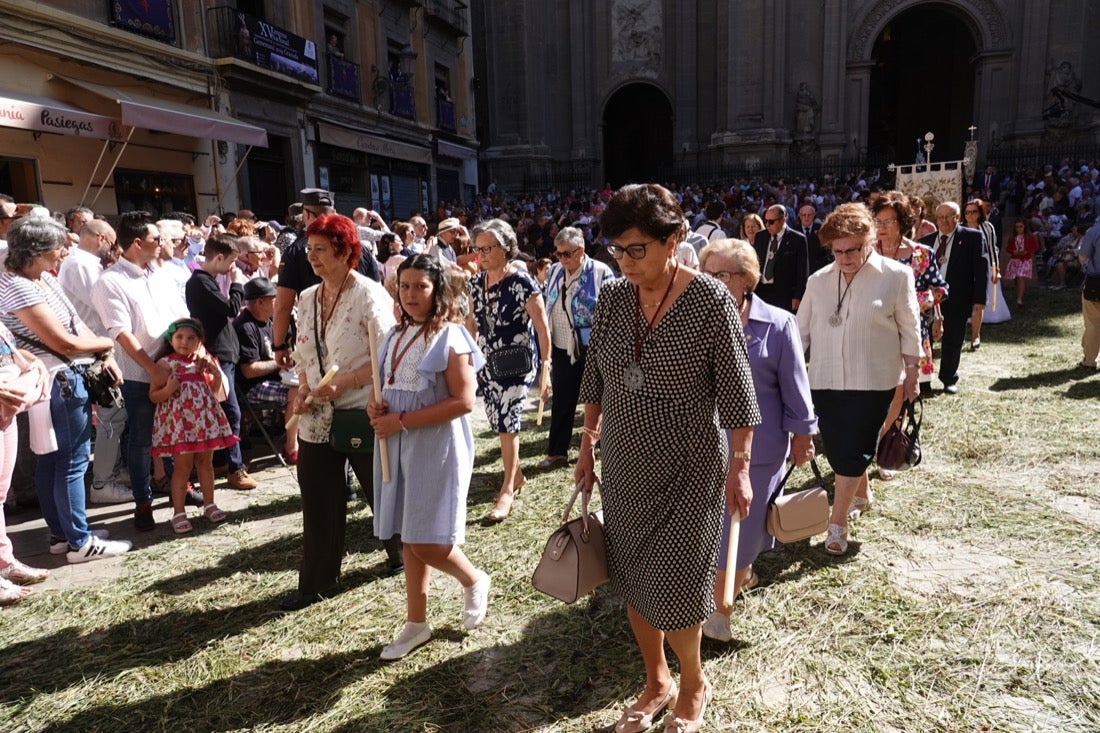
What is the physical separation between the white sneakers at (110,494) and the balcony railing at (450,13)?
23.1 meters

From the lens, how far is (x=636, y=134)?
3397cm

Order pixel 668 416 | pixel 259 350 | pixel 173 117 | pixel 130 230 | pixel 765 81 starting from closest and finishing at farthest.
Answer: pixel 668 416 → pixel 130 230 → pixel 259 350 → pixel 173 117 → pixel 765 81

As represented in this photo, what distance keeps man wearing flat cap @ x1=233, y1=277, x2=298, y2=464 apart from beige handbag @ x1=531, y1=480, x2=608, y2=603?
383 centimetres

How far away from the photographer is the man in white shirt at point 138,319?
471cm

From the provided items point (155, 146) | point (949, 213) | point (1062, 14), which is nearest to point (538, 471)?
point (949, 213)

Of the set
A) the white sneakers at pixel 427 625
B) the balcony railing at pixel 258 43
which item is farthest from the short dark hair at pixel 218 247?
the balcony railing at pixel 258 43

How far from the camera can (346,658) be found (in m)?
3.34

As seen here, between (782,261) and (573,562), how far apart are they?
604cm

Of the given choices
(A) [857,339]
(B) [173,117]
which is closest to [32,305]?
(A) [857,339]

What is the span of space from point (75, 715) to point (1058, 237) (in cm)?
1973

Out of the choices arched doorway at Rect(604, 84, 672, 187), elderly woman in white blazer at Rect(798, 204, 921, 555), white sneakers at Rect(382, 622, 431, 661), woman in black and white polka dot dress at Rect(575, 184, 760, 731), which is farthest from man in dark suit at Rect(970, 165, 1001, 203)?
Result: white sneakers at Rect(382, 622, 431, 661)

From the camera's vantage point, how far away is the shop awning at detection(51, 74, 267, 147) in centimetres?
1202

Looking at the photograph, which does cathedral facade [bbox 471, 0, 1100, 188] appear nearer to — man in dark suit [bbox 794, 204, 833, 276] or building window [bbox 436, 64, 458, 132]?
building window [bbox 436, 64, 458, 132]

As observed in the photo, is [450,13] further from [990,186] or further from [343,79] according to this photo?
[990,186]
